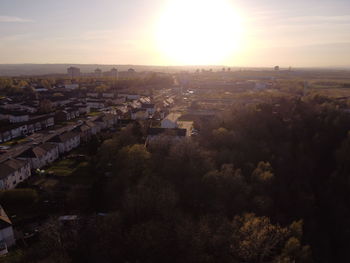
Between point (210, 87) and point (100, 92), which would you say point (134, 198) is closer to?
point (100, 92)

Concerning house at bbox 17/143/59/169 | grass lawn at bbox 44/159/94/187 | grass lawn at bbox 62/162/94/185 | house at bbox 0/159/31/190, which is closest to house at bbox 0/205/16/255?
house at bbox 0/159/31/190

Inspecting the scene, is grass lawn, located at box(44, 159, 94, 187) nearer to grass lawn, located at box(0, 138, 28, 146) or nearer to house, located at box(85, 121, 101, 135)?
house, located at box(85, 121, 101, 135)

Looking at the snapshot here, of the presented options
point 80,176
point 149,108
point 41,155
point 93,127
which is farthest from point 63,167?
point 149,108

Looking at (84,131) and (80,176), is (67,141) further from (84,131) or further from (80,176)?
(80,176)

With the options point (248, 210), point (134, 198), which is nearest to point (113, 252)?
point (134, 198)

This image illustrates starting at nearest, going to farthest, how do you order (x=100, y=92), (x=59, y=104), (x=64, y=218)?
(x=64, y=218), (x=59, y=104), (x=100, y=92)
